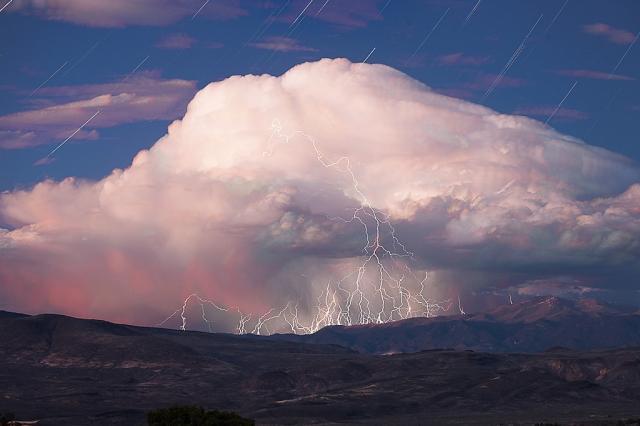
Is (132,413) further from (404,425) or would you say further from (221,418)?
(221,418)

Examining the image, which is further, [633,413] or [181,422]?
[633,413]

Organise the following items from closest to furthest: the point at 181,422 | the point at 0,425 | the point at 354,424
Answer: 1. the point at 181,422
2. the point at 0,425
3. the point at 354,424

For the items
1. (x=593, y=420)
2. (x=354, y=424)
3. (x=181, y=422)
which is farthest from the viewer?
(x=354, y=424)

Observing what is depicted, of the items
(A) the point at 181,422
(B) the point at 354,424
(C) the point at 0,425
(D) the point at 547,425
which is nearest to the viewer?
(A) the point at 181,422

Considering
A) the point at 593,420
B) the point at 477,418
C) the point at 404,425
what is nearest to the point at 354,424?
the point at 404,425

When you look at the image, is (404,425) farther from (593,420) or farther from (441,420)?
(593,420)

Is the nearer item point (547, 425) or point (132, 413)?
point (547, 425)

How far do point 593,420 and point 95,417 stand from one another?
96.2 metres

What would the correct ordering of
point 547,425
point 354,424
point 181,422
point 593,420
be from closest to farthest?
point 181,422 → point 547,425 → point 593,420 → point 354,424

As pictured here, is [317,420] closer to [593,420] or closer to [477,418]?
[477,418]

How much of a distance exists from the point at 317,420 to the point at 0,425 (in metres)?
96.7

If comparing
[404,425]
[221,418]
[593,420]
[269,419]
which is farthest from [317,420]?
[221,418]

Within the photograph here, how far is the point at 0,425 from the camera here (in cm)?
10875

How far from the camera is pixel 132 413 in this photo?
644 feet
